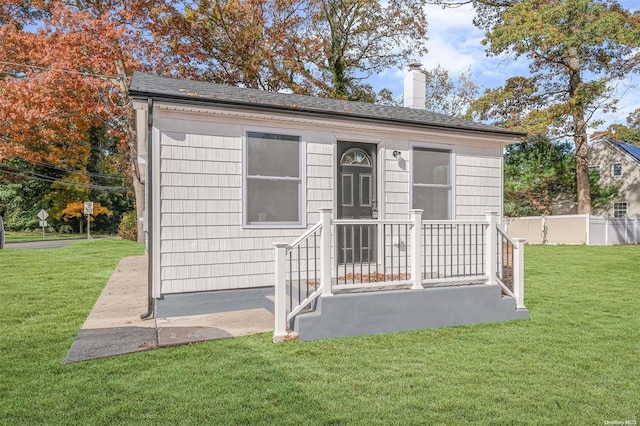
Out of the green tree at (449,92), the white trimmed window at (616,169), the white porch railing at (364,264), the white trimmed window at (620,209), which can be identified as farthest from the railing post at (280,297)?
the white trimmed window at (616,169)

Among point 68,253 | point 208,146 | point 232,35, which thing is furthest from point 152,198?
point 232,35

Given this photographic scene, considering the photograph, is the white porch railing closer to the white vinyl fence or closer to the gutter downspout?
the gutter downspout

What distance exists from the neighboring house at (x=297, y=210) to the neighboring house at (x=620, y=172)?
21218 millimetres

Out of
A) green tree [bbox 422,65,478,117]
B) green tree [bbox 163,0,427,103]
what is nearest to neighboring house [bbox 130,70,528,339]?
green tree [bbox 163,0,427,103]

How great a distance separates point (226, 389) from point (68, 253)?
12.1 meters

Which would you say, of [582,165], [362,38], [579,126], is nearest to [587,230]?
[582,165]

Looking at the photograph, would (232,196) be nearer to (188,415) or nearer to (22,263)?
(188,415)

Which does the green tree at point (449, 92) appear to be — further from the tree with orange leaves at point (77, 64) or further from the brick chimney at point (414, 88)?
the brick chimney at point (414, 88)

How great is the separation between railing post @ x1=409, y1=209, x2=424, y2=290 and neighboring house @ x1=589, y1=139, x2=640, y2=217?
916 inches

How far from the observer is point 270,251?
5977mm

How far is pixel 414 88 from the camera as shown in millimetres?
9609

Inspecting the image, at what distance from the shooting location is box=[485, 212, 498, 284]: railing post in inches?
213

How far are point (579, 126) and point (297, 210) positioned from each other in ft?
61.9

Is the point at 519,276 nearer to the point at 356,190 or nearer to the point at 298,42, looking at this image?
the point at 356,190
